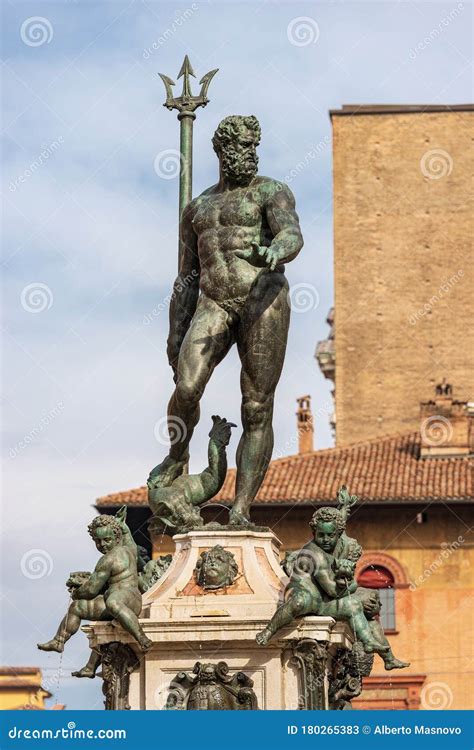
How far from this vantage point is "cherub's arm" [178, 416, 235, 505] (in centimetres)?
1377

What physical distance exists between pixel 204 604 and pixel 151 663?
0.48m

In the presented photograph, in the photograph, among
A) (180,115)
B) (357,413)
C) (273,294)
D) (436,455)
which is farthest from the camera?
(357,413)

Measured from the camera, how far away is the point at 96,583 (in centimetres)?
1295

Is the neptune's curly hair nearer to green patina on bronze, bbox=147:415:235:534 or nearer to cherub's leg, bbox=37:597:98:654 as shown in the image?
green patina on bronze, bbox=147:415:235:534

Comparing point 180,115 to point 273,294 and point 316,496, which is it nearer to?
point 273,294

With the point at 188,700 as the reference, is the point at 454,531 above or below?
above

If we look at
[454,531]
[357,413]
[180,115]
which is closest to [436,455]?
[454,531]

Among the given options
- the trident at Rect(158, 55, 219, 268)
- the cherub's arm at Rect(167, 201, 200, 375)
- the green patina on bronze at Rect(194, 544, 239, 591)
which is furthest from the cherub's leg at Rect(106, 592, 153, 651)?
the trident at Rect(158, 55, 219, 268)

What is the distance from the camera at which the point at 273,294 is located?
538 inches

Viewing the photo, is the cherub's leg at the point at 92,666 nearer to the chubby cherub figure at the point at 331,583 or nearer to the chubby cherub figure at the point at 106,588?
the chubby cherub figure at the point at 106,588

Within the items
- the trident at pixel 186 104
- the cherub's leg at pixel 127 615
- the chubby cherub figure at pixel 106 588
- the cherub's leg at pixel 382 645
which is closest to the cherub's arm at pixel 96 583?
the chubby cherub figure at pixel 106 588

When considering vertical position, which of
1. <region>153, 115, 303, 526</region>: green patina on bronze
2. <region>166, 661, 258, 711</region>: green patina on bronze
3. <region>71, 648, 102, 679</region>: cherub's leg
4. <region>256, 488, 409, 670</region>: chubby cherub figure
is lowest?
<region>166, 661, 258, 711</region>: green patina on bronze

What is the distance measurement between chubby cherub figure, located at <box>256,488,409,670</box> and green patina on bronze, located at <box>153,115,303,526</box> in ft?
2.71
